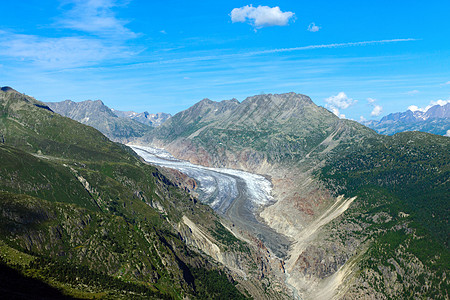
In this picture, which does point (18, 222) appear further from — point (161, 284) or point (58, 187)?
point (58, 187)

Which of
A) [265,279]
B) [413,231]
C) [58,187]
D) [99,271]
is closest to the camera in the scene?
[99,271]

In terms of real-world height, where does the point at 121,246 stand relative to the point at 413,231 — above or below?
below

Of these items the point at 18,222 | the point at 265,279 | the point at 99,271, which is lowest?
the point at 265,279

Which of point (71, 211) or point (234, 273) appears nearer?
point (71, 211)

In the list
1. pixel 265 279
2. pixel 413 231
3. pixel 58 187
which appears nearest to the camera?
pixel 413 231

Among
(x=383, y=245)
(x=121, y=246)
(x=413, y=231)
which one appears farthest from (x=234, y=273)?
(x=413, y=231)

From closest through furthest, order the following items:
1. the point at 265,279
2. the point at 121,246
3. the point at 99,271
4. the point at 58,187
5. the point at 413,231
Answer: the point at 99,271, the point at 121,246, the point at 413,231, the point at 265,279, the point at 58,187

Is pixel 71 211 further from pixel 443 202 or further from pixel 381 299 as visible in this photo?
pixel 443 202

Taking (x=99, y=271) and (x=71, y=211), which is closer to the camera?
(x=99, y=271)

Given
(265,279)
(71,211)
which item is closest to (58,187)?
(71,211)
